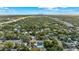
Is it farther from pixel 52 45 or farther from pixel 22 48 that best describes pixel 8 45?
pixel 52 45

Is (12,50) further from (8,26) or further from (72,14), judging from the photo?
(72,14)

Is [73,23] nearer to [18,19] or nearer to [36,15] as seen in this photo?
[36,15]

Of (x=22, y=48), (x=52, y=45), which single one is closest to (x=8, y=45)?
(x=22, y=48)

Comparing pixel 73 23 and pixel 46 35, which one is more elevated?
pixel 73 23

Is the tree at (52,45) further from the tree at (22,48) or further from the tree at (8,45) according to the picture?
the tree at (8,45)

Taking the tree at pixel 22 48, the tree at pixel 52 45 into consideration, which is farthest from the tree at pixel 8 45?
the tree at pixel 52 45

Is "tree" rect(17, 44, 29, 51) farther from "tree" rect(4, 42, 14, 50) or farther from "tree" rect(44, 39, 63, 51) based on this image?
"tree" rect(44, 39, 63, 51)

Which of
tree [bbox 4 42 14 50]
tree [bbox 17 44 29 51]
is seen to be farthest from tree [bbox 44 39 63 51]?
tree [bbox 4 42 14 50]
